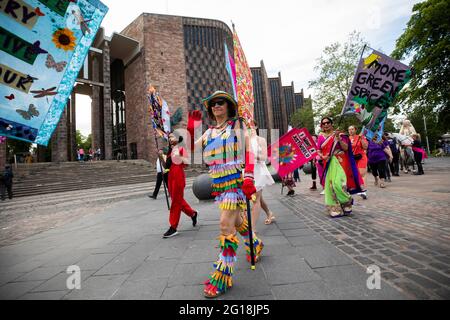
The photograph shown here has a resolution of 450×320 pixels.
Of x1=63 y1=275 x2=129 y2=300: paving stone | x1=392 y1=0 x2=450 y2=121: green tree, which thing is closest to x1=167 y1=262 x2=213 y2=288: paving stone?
x1=63 y1=275 x2=129 y2=300: paving stone

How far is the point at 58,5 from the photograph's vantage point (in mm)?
2129

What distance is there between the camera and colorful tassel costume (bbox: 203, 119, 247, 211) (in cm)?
240

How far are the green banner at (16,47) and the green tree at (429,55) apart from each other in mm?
22284

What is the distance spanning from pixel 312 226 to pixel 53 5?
4423 mm

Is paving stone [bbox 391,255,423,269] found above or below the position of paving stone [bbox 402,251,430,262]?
below

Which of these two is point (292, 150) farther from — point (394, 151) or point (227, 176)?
point (394, 151)

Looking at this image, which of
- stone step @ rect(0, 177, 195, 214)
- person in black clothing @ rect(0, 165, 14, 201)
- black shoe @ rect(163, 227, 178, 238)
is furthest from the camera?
person in black clothing @ rect(0, 165, 14, 201)

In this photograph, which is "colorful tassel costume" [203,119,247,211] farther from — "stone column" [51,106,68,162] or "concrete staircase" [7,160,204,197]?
"stone column" [51,106,68,162]

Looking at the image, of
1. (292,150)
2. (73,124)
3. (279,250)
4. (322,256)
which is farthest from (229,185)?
(73,124)

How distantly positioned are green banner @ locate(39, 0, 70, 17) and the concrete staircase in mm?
Result: 16387

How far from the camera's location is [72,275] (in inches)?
108

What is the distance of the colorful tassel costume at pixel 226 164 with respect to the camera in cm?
240

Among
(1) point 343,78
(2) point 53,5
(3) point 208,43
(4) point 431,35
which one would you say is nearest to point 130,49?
(3) point 208,43
